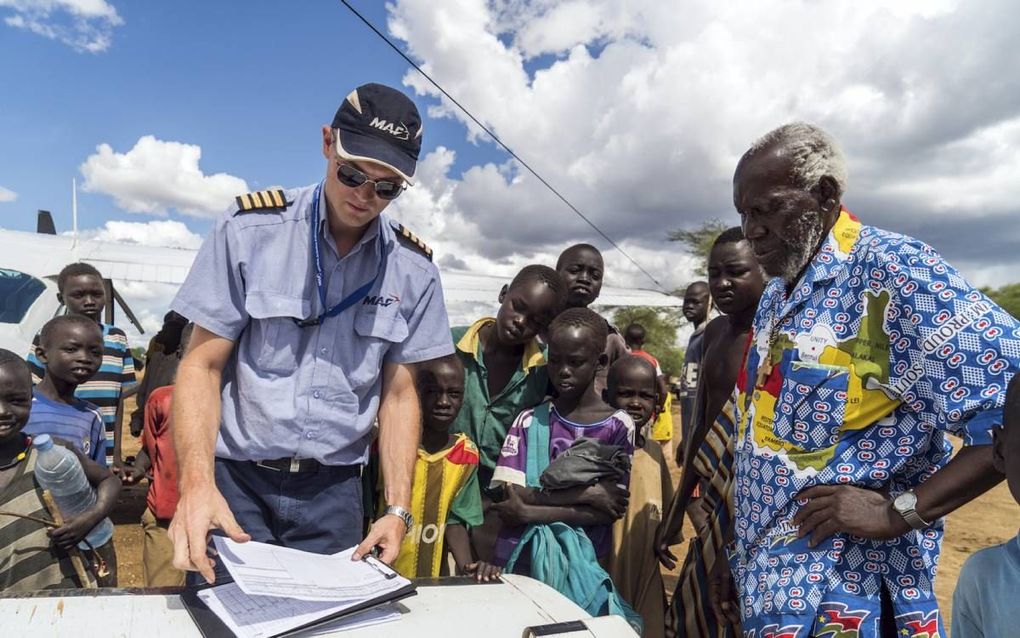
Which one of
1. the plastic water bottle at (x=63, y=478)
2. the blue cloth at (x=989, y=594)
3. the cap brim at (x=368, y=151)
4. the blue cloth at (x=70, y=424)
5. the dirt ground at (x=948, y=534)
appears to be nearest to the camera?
the blue cloth at (x=989, y=594)

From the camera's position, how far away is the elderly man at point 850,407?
1.37m

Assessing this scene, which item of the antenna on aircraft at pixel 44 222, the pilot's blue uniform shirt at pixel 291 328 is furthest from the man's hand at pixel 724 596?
the antenna on aircraft at pixel 44 222

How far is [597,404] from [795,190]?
54.9 inches

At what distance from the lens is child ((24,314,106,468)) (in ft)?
9.42

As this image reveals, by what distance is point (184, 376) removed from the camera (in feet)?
5.12

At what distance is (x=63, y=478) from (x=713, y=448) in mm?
2395

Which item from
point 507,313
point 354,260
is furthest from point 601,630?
point 507,313

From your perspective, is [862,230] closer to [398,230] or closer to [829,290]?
[829,290]

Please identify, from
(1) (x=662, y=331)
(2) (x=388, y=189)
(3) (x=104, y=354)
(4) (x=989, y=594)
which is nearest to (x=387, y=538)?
(2) (x=388, y=189)

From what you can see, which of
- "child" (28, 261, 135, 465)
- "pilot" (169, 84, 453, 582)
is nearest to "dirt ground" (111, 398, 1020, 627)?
"child" (28, 261, 135, 465)

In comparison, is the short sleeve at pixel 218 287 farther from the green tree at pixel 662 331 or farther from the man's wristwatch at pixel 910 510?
the green tree at pixel 662 331

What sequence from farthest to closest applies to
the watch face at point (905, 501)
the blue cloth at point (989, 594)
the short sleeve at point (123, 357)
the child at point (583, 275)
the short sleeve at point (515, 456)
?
the short sleeve at point (123, 357), the child at point (583, 275), the short sleeve at point (515, 456), the watch face at point (905, 501), the blue cloth at point (989, 594)

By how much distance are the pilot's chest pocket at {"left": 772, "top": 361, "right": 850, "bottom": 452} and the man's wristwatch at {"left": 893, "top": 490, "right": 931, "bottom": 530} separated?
0.18 m

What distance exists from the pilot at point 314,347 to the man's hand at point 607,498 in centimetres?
91
